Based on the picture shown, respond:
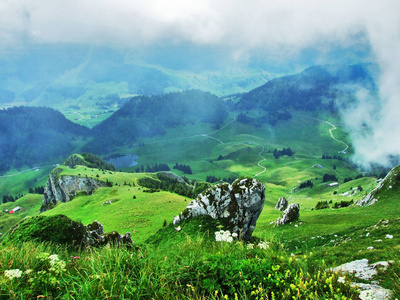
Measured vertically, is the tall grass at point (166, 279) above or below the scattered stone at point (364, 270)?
above

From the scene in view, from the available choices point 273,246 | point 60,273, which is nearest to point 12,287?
point 60,273

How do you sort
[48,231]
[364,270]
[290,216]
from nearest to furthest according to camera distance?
[364,270], [48,231], [290,216]

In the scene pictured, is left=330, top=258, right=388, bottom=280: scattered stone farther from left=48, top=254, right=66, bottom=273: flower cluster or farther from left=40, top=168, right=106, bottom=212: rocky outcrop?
left=40, top=168, right=106, bottom=212: rocky outcrop

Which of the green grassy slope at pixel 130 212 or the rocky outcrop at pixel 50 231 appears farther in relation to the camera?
the green grassy slope at pixel 130 212

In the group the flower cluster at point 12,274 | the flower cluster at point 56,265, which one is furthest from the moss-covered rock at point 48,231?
the flower cluster at point 12,274

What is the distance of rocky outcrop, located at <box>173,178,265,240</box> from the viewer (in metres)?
21.6

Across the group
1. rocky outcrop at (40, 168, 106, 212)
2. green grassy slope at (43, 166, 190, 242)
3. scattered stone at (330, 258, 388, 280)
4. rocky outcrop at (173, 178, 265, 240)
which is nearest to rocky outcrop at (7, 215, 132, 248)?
rocky outcrop at (173, 178, 265, 240)

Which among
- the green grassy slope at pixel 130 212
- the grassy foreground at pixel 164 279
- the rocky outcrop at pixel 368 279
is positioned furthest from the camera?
the green grassy slope at pixel 130 212

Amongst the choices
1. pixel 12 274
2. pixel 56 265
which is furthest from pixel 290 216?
pixel 12 274

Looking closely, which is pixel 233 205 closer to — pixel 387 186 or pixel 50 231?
pixel 50 231

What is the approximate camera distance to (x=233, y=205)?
72.6 ft

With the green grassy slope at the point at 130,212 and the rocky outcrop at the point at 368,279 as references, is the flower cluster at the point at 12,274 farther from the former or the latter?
the green grassy slope at the point at 130,212

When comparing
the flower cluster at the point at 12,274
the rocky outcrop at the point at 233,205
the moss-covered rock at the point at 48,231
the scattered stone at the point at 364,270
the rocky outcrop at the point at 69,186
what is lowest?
the rocky outcrop at the point at 69,186

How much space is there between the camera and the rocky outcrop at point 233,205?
70.7 ft
